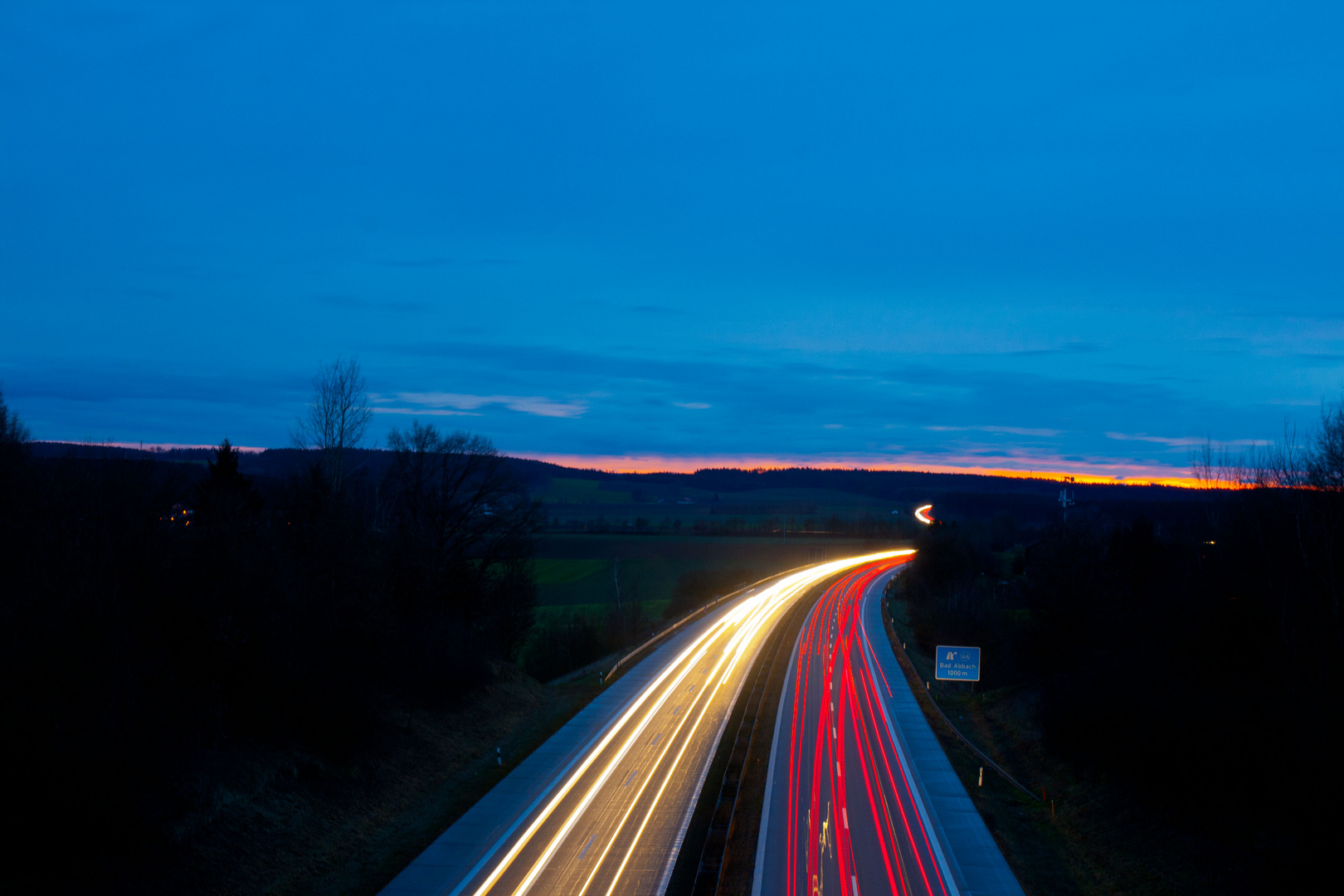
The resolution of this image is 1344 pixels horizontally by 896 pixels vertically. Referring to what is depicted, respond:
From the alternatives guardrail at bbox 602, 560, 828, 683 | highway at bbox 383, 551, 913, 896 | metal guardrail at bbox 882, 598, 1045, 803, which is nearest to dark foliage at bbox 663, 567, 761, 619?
guardrail at bbox 602, 560, 828, 683

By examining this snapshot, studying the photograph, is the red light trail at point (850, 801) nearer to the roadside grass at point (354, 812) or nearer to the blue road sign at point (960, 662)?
the blue road sign at point (960, 662)

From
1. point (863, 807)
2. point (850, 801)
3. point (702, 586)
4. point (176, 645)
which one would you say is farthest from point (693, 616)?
point (176, 645)

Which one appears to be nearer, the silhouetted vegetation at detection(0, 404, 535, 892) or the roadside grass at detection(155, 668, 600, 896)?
the silhouetted vegetation at detection(0, 404, 535, 892)

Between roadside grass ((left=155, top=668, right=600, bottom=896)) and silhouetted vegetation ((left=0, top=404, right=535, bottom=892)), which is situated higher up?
silhouetted vegetation ((left=0, top=404, right=535, bottom=892))

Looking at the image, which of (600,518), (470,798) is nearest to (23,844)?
(470,798)

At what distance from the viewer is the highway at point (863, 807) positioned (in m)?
19.3

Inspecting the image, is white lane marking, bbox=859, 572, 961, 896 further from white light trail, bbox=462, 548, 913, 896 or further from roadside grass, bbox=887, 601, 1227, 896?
white light trail, bbox=462, 548, 913, 896

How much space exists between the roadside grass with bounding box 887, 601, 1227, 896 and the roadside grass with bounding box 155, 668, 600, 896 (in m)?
15.4

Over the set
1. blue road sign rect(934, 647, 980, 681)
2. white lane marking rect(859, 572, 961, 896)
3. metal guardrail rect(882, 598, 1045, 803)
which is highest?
blue road sign rect(934, 647, 980, 681)

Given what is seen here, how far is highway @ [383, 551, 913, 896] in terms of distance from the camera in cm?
1856

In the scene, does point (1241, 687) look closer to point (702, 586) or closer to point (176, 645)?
point (176, 645)

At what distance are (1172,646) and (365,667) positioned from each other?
86.7ft

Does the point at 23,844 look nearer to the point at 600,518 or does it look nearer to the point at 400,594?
the point at 400,594

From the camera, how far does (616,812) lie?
2327 centimetres
